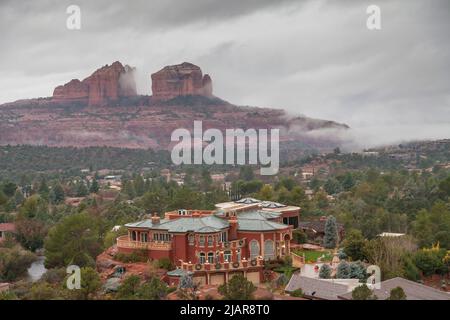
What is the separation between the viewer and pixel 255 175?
12244cm

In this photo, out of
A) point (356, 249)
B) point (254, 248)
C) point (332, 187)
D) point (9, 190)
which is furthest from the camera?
point (332, 187)

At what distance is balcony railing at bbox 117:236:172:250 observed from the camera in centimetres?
4066

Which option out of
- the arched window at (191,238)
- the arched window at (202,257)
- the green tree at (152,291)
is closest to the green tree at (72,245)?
the arched window at (191,238)

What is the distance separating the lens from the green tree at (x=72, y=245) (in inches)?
1818

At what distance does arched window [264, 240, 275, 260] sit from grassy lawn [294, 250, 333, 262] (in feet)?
7.27

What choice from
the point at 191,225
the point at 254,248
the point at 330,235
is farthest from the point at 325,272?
the point at 330,235

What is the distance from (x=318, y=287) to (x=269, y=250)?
830 centimetres

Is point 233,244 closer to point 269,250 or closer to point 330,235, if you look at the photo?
point 269,250

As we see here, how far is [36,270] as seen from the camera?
51094mm

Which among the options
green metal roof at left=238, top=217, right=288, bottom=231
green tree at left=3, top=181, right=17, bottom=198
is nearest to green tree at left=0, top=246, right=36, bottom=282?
green metal roof at left=238, top=217, right=288, bottom=231

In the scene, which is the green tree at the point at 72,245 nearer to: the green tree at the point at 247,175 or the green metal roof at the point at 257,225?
the green metal roof at the point at 257,225

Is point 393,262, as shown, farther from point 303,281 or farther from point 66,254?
point 66,254
